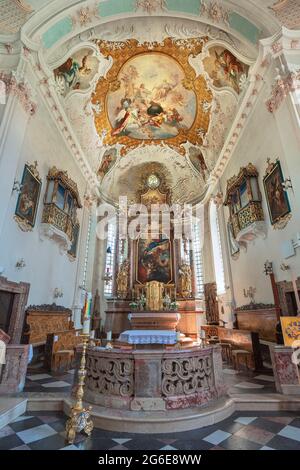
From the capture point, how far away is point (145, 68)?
34.7ft

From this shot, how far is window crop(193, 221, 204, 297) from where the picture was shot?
1388cm

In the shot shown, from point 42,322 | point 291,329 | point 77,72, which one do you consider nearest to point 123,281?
point 42,322

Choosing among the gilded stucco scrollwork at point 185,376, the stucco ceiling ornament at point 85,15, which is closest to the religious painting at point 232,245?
the gilded stucco scrollwork at point 185,376

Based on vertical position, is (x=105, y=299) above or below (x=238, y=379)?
above

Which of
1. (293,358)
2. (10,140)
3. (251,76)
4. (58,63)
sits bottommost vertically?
(293,358)

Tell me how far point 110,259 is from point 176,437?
486 inches

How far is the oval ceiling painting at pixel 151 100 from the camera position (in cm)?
1049

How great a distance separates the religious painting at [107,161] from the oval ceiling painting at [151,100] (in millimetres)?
1176

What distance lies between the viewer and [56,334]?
21.0 ft

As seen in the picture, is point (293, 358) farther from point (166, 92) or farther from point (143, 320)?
point (166, 92)

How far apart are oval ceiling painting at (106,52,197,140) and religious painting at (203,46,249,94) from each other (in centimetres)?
145

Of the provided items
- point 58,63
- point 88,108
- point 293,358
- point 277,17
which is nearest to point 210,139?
point 277,17

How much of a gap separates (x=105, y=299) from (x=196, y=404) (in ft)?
35.3

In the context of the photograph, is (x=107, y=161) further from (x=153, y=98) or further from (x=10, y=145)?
(x=10, y=145)
